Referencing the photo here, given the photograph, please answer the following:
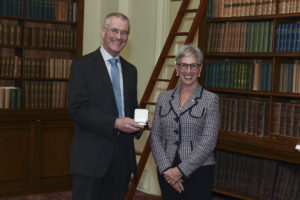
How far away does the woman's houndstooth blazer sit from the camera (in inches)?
114

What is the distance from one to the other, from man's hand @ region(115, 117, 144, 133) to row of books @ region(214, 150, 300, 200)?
186 cm

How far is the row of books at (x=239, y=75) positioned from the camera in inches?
162

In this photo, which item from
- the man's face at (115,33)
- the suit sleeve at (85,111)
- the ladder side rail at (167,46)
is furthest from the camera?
the ladder side rail at (167,46)

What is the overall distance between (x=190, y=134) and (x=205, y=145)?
12 centimetres

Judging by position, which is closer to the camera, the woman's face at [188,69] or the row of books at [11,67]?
the woman's face at [188,69]

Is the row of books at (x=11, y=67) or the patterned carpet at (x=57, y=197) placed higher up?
the row of books at (x=11, y=67)

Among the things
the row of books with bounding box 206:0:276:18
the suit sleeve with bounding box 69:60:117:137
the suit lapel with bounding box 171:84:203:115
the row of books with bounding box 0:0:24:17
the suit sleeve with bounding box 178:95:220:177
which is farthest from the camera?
the row of books with bounding box 0:0:24:17

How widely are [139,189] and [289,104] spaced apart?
98.8 inches

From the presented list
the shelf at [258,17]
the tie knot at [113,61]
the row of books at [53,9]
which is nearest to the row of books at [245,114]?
the shelf at [258,17]

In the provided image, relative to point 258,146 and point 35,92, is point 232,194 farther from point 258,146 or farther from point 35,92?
point 35,92

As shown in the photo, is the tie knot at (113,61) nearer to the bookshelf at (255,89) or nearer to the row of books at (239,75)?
the bookshelf at (255,89)

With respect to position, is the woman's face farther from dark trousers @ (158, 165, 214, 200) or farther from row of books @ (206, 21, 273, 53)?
row of books @ (206, 21, 273, 53)

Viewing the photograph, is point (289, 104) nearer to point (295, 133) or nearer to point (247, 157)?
point (295, 133)

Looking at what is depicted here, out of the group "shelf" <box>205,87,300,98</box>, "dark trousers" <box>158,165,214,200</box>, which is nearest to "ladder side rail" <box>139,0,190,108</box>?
"shelf" <box>205,87,300,98</box>
